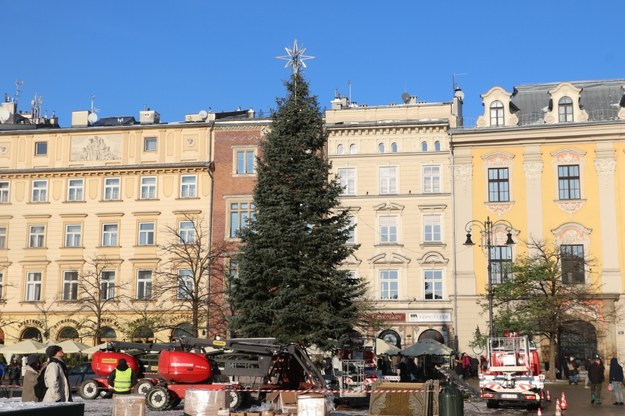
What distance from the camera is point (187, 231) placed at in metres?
50.8

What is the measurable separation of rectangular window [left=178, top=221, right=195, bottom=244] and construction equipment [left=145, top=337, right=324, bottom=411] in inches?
989

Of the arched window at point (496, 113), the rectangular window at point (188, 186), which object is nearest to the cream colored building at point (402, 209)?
the arched window at point (496, 113)

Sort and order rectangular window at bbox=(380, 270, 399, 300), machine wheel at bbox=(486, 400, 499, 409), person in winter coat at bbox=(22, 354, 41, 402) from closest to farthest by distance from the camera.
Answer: person in winter coat at bbox=(22, 354, 41, 402), machine wheel at bbox=(486, 400, 499, 409), rectangular window at bbox=(380, 270, 399, 300)

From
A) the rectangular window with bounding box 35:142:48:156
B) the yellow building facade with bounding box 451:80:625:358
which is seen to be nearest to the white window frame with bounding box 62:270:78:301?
the rectangular window with bounding box 35:142:48:156

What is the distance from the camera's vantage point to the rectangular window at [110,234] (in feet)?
170

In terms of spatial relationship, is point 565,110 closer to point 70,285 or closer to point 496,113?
point 496,113

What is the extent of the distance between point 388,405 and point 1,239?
128ft

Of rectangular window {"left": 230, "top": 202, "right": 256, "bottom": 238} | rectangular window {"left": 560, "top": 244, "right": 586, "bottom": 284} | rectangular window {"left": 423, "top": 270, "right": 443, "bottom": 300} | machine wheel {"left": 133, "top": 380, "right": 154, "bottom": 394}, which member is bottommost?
machine wheel {"left": 133, "top": 380, "right": 154, "bottom": 394}

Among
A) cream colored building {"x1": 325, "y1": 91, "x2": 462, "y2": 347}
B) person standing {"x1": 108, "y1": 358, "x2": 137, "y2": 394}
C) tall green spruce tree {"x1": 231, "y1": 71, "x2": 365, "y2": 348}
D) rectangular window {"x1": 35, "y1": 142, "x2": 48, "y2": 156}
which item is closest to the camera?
person standing {"x1": 108, "y1": 358, "x2": 137, "y2": 394}

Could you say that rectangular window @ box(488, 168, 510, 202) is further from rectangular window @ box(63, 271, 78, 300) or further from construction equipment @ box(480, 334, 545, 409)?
rectangular window @ box(63, 271, 78, 300)

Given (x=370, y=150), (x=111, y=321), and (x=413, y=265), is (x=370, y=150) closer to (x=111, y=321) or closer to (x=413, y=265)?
(x=413, y=265)

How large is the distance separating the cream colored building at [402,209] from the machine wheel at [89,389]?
22.7m

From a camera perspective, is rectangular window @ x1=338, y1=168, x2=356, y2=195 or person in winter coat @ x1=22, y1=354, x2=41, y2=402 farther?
rectangular window @ x1=338, y1=168, x2=356, y2=195

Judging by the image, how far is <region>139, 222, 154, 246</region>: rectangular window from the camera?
5119cm
